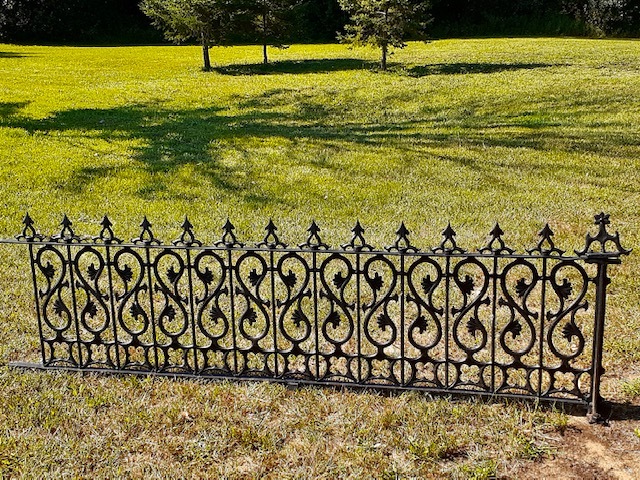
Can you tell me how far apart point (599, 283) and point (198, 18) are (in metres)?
18.2

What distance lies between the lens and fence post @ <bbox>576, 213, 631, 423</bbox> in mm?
3400

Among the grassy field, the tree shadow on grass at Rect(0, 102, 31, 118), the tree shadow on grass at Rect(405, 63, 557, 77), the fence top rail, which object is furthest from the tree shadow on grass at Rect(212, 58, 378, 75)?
the fence top rail

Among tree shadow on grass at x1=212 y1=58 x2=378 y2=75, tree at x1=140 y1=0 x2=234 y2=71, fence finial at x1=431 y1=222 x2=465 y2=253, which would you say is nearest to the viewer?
fence finial at x1=431 y1=222 x2=465 y2=253

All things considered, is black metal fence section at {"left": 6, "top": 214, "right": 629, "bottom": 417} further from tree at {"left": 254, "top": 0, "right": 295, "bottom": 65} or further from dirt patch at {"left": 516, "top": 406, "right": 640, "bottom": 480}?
tree at {"left": 254, "top": 0, "right": 295, "bottom": 65}

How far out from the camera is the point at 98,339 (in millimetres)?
4078

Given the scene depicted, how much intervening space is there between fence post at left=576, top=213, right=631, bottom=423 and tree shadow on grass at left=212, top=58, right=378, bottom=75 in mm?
16899

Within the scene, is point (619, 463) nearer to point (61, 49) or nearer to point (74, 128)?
point (74, 128)

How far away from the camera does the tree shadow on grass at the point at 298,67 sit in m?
20.1

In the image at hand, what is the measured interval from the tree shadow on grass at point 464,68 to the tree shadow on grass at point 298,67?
1.70m

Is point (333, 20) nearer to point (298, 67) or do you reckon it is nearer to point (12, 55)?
point (298, 67)

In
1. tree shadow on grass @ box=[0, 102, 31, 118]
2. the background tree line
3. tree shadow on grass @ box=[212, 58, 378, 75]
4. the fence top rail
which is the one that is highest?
the background tree line

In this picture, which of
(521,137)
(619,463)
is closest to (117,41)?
(521,137)

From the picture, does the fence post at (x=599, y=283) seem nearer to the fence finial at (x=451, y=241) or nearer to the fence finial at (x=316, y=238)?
the fence finial at (x=451, y=241)

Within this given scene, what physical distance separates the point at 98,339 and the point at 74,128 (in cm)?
887
